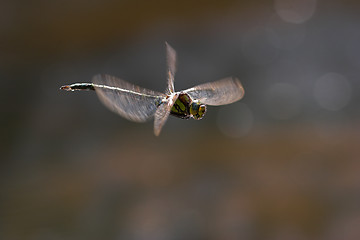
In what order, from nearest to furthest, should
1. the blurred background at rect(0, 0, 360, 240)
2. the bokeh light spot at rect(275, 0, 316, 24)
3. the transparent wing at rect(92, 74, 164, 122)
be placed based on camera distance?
the transparent wing at rect(92, 74, 164, 122)
the blurred background at rect(0, 0, 360, 240)
the bokeh light spot at rect(275, 0, 316, 24)

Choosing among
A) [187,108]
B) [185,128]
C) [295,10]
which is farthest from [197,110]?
[295,10]

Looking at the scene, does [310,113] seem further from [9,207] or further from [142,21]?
[9,207]

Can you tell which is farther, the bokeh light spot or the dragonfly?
the bokeh light spot

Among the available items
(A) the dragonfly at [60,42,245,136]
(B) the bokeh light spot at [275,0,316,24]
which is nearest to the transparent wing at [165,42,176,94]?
(A) the dragonfly at [60,42,245,136]

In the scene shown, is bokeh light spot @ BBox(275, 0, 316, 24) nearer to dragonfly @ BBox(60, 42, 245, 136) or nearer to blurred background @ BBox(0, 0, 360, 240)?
blurred background @ BBox(0, 0, 360, 240)

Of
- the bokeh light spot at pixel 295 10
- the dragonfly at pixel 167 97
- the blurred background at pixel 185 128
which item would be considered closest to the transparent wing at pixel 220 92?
the dragonfly at pixel 167 97

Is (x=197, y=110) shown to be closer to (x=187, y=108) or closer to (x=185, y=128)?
(x=187, y=108)

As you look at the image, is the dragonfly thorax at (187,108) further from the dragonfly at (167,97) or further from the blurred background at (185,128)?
the blurred background at (185,128)

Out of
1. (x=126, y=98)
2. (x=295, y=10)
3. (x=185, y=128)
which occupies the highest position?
(x=295, y=10)

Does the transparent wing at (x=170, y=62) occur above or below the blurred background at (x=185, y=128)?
below
